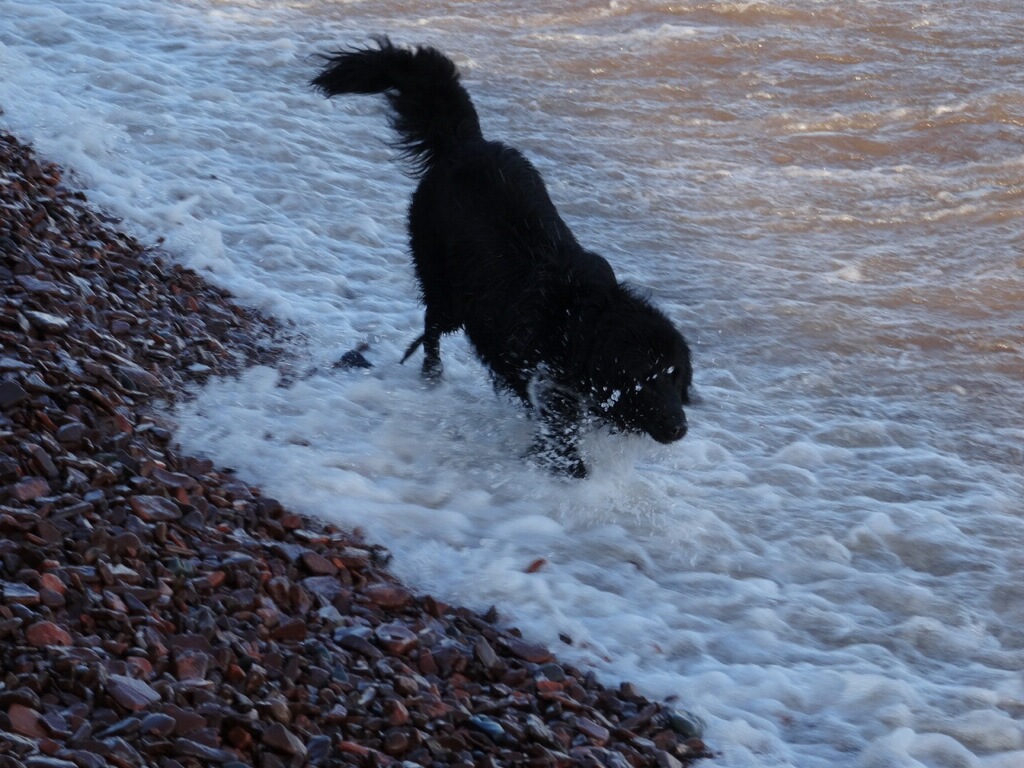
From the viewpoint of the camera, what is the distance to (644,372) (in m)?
4.60

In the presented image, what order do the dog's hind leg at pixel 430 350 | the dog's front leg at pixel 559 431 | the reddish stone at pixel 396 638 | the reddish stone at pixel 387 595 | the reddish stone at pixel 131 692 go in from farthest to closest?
the dog's hind leg at pixel 430 350, the dog's front leg at pixel 559 431, the reddish stone at pixel 387 595, the reddish stone at pixel 396 638, the reddish stone at pixel 131 692

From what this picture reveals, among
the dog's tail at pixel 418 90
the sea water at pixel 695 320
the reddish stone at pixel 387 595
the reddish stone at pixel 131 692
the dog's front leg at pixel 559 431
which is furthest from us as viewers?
the dog's tail at pixel 418 90

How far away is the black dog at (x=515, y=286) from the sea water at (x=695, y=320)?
0.93 ft

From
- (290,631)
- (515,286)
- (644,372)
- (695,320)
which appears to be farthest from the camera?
(695,320)

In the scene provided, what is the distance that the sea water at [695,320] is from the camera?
398cm

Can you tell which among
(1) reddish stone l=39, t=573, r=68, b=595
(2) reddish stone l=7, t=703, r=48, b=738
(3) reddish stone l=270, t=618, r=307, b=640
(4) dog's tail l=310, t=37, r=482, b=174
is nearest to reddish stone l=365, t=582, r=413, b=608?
(3) reddish stone l=270, t=618, r=307, b=640

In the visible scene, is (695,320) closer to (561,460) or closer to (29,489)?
(561,460)

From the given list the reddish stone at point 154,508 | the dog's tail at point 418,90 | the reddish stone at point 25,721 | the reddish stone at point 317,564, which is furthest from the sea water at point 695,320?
the reddish stone at point 25,721

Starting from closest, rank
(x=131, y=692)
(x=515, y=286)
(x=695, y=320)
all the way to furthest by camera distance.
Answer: (x=131, y=692) < (x=515, y=286) < (x=695, y=320)

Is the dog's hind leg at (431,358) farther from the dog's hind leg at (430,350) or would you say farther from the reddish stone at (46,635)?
the reddish stone at (46,635)

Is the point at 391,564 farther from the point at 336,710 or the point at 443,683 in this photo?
the point at 336,710

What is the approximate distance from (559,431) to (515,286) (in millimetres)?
638

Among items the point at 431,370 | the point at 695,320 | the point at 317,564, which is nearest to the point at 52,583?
the point at 317,564

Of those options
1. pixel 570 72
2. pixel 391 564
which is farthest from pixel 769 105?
pixel 391 564
